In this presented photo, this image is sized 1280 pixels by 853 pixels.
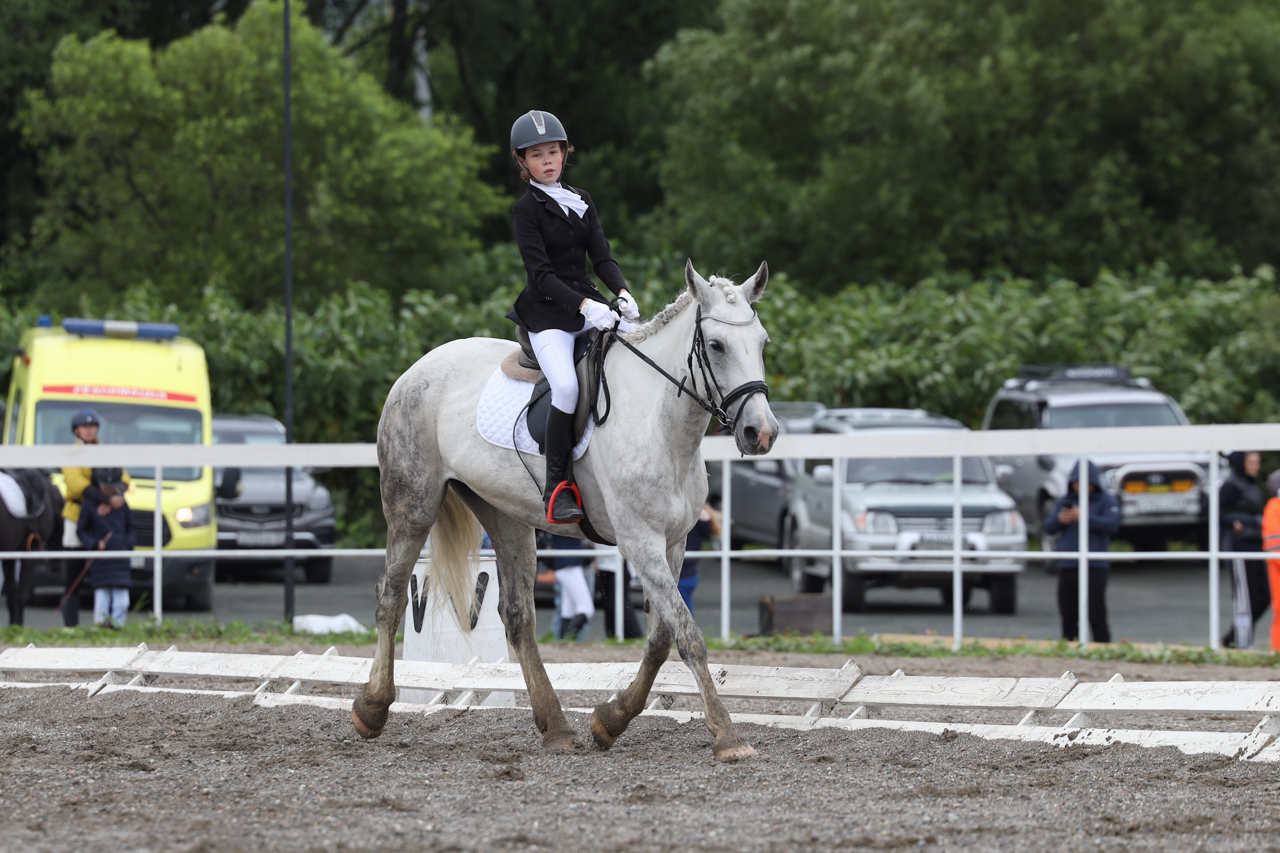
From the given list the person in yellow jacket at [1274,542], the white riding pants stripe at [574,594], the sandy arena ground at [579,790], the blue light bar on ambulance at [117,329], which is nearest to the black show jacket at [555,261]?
the sandy arena ground at [579,790]

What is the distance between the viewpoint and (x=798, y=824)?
500 centimetres

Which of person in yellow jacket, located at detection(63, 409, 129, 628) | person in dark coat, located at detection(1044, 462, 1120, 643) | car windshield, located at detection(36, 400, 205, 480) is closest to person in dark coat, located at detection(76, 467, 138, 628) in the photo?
person in yellow jacket, located at detection(63, 409, 129, 628)

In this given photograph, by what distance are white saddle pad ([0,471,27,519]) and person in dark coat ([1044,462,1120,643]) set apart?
8771 millimetres

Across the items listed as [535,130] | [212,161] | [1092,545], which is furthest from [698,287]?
[212,161]

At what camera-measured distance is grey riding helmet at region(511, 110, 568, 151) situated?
276 inches

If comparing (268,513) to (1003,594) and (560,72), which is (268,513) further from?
(560,72)

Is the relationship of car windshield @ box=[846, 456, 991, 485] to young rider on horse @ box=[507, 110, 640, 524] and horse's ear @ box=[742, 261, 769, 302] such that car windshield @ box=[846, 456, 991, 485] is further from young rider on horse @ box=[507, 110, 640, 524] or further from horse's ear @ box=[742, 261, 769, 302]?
horse's ear @ box=[742, 261, 769, 302]

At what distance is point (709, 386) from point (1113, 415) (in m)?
15.2

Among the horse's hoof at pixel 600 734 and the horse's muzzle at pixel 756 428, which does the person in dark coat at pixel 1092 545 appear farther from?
the horse's muzzle at pixel 756 428

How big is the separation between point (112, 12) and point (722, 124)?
14.0 metres

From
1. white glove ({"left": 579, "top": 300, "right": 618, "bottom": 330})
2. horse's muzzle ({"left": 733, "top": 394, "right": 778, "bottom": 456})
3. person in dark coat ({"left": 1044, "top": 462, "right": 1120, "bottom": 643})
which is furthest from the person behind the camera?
person in dark coat ({"left": 1044, "top": 462, "right": 1120, "bottom": 643})

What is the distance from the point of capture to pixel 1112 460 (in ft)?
63.7

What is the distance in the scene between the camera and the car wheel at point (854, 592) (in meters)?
15.7

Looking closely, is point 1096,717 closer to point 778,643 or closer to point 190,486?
point 778,643
